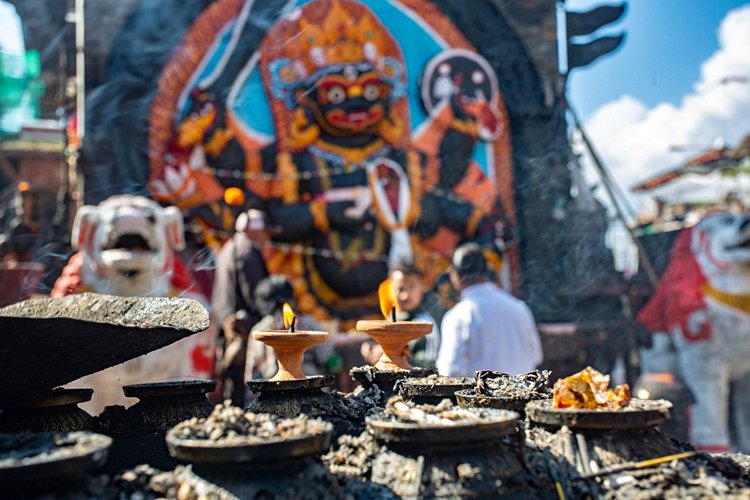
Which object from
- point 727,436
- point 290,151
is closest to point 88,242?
point 290,151

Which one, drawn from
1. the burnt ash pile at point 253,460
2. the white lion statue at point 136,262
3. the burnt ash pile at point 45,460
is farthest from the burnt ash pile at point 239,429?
the white lion statue at point 136,262

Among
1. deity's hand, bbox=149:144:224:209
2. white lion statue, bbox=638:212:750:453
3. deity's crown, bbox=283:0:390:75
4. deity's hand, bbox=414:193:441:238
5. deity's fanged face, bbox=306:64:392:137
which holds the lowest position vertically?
white lion statue, bbox=638:212:750:453

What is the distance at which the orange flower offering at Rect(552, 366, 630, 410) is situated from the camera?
1.76 m

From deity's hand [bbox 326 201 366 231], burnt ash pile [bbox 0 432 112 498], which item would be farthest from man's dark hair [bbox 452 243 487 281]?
deity's hand [bbox 326 201 366 231]

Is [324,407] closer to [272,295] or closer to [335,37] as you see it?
[272,295]

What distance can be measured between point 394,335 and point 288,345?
423mm

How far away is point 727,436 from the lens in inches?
282

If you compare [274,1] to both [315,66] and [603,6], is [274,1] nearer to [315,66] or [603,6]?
[315,66]

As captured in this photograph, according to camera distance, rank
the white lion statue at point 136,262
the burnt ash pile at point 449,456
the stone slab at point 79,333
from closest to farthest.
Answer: the burnt ash pile at point 449,456, the stone slab at point 79,333, the white lion statue at point 136,262

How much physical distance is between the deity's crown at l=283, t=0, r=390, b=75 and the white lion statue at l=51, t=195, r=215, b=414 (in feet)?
14.1

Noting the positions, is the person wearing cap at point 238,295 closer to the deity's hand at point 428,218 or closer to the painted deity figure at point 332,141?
the painted deity figure at point 332,141

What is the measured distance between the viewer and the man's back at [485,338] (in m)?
3.89

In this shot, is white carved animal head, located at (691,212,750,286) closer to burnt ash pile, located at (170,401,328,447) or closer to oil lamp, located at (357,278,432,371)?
oil lamp, located at (357,278,432,371)

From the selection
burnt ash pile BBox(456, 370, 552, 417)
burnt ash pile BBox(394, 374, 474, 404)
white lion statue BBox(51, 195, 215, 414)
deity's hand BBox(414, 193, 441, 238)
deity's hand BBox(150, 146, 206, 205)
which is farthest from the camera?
deity's hand BBox(414, 193, 441, 238)
